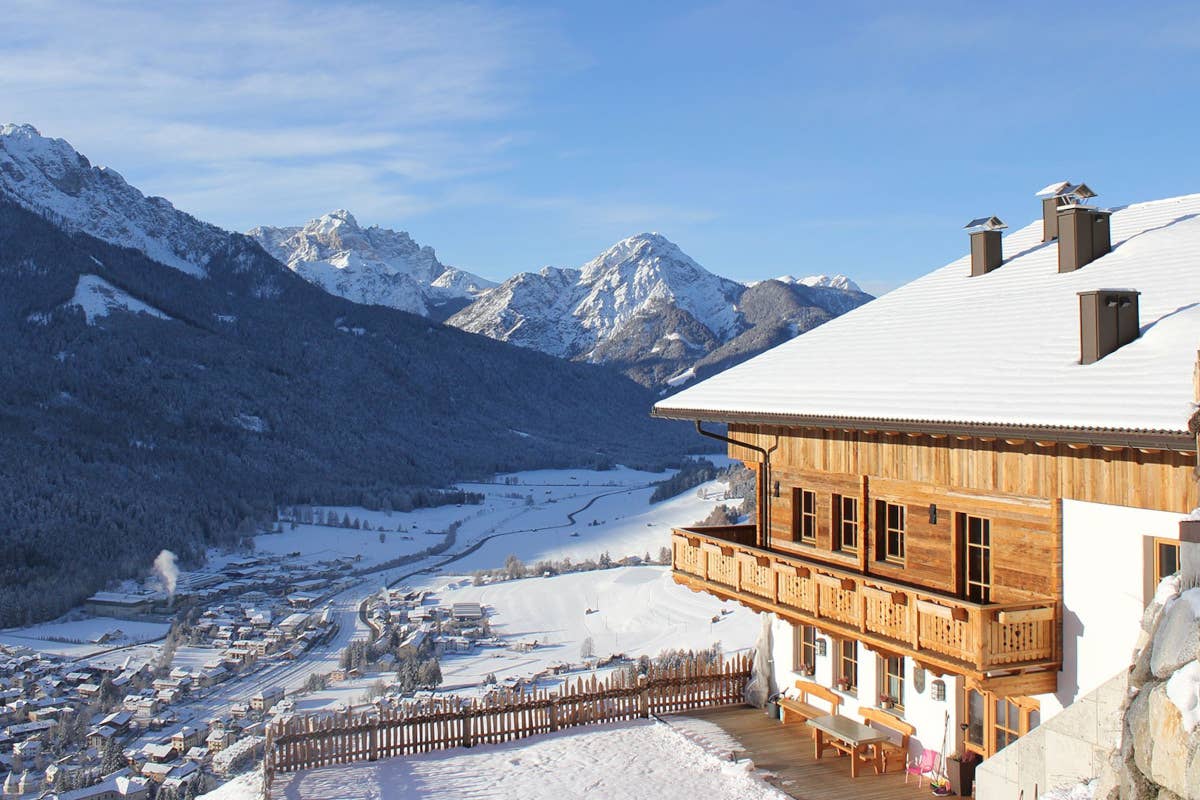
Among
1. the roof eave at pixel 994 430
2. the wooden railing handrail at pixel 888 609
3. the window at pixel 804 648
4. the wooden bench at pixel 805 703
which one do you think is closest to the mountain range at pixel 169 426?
the wooden bench at pixel 805 703

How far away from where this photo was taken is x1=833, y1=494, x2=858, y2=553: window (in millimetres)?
16359

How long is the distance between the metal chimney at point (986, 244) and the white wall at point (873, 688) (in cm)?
668

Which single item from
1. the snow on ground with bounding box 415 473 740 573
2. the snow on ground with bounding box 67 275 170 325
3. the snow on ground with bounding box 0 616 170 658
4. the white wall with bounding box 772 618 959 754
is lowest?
the snow on ground with bounding box 0 616 170 658

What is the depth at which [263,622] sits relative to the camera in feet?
195

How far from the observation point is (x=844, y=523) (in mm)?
16562

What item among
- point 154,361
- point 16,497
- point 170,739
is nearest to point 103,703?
point 170,739

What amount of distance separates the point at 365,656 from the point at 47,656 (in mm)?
18563

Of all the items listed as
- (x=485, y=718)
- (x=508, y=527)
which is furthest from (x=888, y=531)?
(x=508, y=527)

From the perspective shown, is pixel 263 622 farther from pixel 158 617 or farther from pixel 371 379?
pixel 371 379

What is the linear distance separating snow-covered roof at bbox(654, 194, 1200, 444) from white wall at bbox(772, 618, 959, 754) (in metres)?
4.12

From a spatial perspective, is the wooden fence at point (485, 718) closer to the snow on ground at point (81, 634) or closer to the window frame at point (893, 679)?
the window frame at point (893, 679)

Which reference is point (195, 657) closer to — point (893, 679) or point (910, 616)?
point (893, 679)

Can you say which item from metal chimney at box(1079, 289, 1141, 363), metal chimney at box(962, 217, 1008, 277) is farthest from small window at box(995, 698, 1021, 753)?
metal chimney at box(962, 217, 1008, 277)

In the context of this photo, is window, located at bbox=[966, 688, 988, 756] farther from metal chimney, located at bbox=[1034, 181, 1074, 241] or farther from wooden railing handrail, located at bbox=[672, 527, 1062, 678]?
metal chimney, located at bbox=[1034, 181, 1074, 241]
